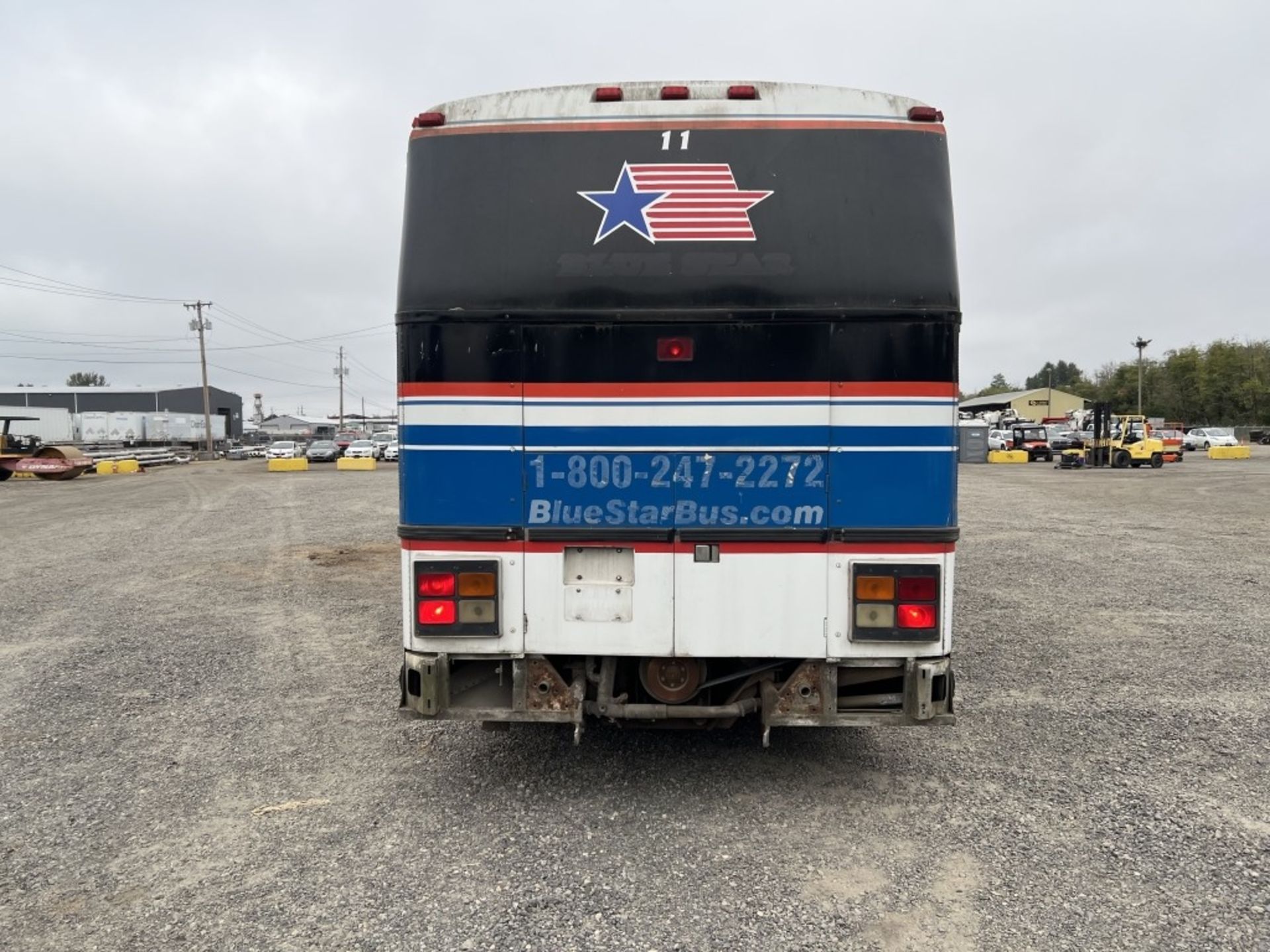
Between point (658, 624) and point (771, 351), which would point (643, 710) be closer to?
point (658, 624)

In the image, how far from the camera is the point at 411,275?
3.82 meters

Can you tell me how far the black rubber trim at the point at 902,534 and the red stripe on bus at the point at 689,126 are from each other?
6.17ft

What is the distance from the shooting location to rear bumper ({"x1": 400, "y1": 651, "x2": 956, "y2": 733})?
12.7 ft

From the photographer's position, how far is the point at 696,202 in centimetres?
382

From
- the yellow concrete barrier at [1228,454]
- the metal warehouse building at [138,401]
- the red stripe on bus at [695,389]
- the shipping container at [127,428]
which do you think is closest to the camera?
the red stripe on bus at [695,389]

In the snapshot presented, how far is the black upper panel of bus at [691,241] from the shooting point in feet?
12.3

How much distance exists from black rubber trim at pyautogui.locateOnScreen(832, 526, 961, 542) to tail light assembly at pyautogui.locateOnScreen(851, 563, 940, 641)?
0.12 meters

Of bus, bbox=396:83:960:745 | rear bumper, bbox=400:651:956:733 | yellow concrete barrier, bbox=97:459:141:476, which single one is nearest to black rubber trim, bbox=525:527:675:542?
bus, bbox=396:83:960:745

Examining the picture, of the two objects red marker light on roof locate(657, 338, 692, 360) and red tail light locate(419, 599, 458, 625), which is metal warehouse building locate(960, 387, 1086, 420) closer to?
red marker light on roof locate(657, 338, 692, 360)

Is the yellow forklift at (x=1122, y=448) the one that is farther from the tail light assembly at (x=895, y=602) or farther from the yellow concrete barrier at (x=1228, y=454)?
the tail light assembly at (x=895, y=602)

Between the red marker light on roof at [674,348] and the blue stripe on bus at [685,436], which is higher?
the red marker light on roof at [674,348]

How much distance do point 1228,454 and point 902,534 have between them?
46.5 m

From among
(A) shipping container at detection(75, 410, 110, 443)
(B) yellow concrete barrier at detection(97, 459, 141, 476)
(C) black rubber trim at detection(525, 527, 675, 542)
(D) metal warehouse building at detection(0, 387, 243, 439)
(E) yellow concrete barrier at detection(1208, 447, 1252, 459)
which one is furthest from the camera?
(D) metal warehouse building at detection(0, 387, 243, 439)

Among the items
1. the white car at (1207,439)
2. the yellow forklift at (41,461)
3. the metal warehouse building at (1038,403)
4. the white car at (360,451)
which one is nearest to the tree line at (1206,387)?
the metal warehouse building at (1038,403)
